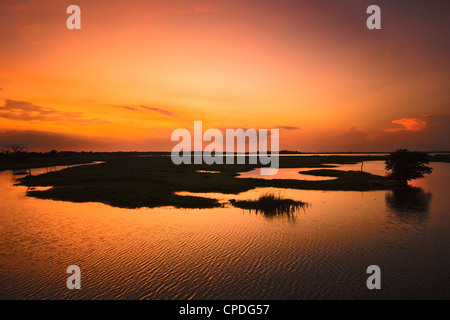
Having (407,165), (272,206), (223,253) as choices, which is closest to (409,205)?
(272,206)

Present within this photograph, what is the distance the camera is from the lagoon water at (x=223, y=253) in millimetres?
10086

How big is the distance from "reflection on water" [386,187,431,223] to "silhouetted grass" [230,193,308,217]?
27.0 feet

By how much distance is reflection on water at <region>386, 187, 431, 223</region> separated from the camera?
21.5 meters

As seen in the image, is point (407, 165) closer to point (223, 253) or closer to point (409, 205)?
point (409, 205)

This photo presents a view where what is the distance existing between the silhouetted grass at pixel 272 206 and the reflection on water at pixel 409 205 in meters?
8.22

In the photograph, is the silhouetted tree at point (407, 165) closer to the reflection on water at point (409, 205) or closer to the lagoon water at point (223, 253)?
the reflection on water at point (409, 205)

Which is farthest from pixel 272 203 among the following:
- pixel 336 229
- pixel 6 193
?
pixel 6 193

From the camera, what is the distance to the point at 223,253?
45.4 ft

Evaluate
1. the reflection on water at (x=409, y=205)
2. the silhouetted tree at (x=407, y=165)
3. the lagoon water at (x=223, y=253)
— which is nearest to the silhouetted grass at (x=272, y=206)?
the lagoon water at (x=223, y=253)

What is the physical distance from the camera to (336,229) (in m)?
18.2

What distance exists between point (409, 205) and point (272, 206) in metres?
14.2
